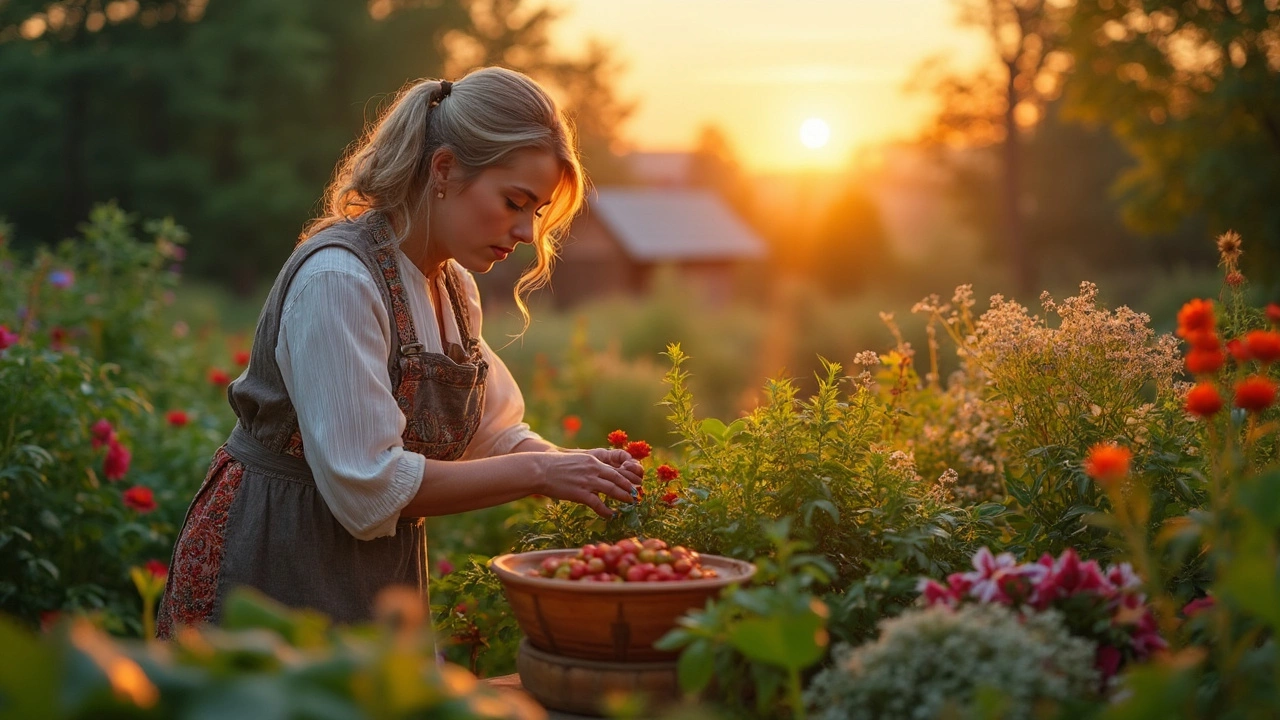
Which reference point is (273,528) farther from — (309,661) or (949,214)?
(949,214)

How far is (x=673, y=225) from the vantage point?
35500 mm

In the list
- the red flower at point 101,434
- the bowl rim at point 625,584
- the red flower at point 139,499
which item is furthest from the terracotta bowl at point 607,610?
the red flower at point 101,434

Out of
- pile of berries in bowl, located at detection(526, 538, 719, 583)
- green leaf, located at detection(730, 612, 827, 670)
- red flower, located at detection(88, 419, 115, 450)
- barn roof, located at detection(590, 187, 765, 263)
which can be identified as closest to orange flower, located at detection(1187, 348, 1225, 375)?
green leaf, located at detection(730, 612, 827, 670)

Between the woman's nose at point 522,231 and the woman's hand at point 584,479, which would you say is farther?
the woman's nose at point 522,231

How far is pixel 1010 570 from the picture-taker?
5.32ft

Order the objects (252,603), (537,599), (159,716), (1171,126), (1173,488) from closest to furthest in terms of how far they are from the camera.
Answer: (159,716)
(252,603)
(537,599)
(1173,488)
(1171,126)

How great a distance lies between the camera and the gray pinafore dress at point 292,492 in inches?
87.9

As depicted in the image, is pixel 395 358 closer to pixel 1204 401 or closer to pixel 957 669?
pixel 957 669

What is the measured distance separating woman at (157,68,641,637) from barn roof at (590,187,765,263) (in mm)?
30841

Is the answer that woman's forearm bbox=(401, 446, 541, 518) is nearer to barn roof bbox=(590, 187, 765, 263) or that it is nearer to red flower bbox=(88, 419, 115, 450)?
red flower bbox=(88, 419, 115, 450)

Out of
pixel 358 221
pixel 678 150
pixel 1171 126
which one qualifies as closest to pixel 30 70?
pixel 1171 126

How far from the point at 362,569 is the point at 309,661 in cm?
133

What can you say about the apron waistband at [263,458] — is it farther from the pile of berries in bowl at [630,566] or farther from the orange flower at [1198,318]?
the orange flower at [1198,318]

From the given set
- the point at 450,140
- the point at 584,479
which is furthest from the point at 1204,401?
the point at 450,140
